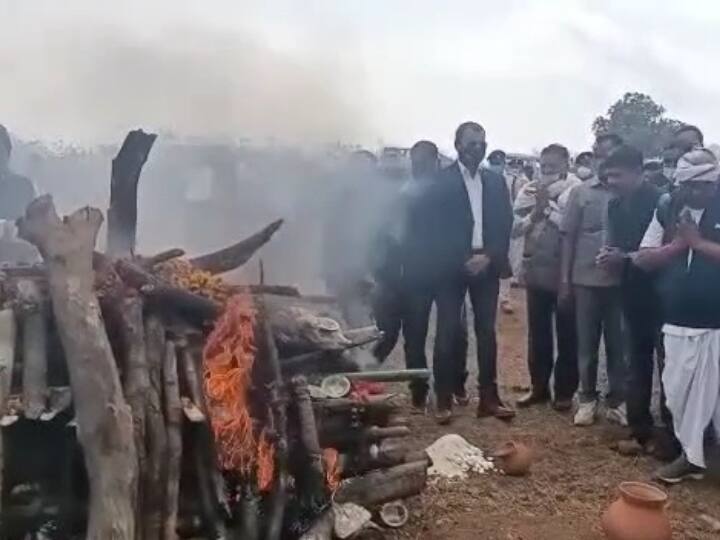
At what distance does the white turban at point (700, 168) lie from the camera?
5.43 meters

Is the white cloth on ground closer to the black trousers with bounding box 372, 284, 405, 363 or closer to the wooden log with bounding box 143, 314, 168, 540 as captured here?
the black trousers with bounding box 372, 284, 405, 363

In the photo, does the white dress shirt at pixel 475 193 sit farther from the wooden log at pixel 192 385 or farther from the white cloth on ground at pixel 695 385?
the wooden log at pixel 192 385

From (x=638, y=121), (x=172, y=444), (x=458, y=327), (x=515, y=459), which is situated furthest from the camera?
(x=638, y=121)

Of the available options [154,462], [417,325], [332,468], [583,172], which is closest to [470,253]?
[417,325]

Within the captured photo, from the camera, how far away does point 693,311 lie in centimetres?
559

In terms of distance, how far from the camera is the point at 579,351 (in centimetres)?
692

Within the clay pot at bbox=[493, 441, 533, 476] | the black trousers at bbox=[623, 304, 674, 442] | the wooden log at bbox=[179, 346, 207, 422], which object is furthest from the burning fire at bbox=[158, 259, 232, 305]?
the black trousers at bbox=[623, 304, 674, 442]

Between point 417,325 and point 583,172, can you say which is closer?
point 417,325

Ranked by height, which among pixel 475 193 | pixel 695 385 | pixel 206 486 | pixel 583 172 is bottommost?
pixel 206 486

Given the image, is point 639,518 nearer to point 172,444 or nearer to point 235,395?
point 235,395

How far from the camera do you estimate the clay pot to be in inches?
223

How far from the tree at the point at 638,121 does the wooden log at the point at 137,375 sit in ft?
54.7

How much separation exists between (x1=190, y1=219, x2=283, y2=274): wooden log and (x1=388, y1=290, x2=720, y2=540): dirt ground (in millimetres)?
1828

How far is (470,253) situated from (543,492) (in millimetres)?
2038
